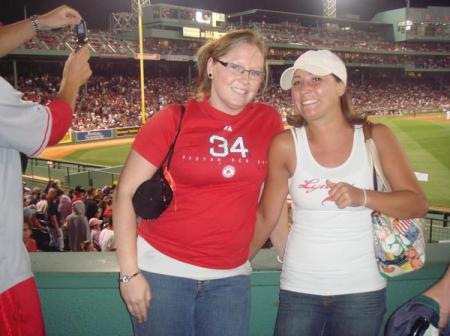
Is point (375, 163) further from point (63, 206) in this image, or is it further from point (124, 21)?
point (124, 21)

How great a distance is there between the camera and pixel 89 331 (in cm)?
265

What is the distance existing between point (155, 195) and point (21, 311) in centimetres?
75

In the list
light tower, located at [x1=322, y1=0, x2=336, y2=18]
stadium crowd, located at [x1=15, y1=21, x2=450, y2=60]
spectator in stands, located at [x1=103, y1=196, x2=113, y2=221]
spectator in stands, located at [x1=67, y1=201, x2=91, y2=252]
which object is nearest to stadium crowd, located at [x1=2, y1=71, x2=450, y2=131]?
stadium crowd, located at [x1=15, y1=21, x2=450, y2=60]

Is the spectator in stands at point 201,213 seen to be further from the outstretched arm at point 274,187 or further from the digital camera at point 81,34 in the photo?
the digital camera at point 81,34

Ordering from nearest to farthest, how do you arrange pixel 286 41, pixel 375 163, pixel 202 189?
pixel 202 189
pixel 375 163
pixel 286 41

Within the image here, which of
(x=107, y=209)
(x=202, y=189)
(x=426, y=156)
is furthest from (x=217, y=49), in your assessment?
(x=426, y=156)

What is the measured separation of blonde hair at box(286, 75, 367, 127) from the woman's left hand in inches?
18.5

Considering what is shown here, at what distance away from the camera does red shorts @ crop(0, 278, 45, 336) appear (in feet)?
6.36

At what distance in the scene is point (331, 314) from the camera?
7.47ft

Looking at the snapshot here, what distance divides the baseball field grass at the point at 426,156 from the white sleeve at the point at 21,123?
14.0 metres

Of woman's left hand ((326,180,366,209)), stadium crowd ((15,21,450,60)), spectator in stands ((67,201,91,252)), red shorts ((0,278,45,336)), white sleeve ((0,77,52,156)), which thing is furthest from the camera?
stadium crowd ((15,21,450,60))

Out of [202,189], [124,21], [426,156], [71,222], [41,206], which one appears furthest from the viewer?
[124,21]

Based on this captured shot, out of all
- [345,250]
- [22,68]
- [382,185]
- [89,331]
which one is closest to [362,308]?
[345,250]

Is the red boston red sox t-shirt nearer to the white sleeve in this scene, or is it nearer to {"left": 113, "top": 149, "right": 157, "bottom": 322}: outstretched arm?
{"left": 113, "top": 149, "right": 157, "bottom": 322}: outstretched arm
